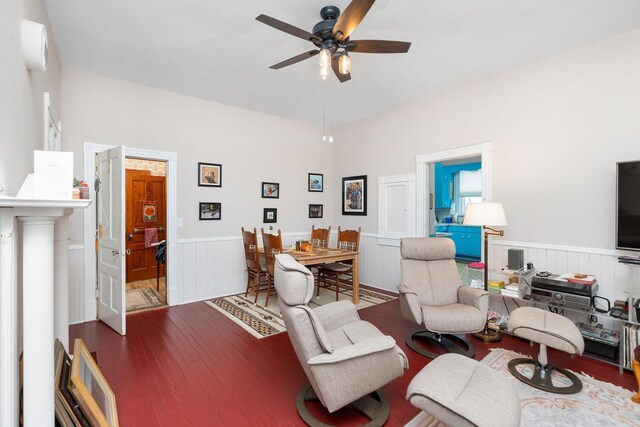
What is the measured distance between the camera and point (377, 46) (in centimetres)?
237

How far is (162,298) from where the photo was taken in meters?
4.63

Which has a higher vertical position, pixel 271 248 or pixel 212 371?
pixel 271 248

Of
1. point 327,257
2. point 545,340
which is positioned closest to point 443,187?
point 327,257

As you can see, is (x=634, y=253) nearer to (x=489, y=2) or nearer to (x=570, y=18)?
(x=570, y=18)

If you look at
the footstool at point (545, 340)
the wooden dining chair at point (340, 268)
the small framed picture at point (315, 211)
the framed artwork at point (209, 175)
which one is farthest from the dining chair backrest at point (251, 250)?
the footstool at point (545, 340)

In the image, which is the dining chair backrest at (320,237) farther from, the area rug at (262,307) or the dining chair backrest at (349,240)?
the area rug at (262,307)

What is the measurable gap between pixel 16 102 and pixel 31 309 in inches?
45.3

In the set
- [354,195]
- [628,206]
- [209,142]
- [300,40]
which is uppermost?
[300,40]

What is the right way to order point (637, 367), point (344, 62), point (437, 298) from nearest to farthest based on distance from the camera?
point (637, 367) < point (344, 62) < point (437, 298)

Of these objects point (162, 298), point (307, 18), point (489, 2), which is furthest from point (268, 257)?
point (489, 2)

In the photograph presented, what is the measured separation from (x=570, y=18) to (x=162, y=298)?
19.2ft

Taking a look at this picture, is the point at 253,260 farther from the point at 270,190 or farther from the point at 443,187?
the point at 443,187

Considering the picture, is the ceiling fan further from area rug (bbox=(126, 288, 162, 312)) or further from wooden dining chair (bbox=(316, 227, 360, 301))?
area rug (bbox=(126, 288, 162, 312))

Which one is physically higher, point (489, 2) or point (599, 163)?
point (489, 2)
